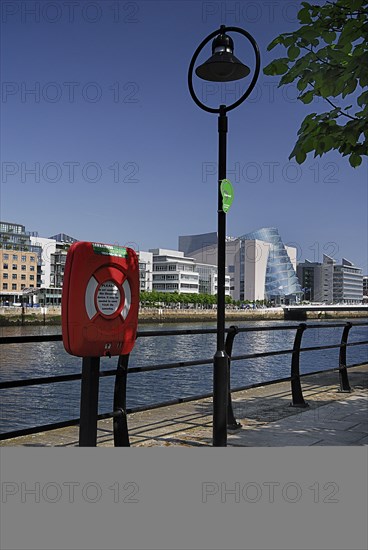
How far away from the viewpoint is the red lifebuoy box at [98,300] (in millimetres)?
4434

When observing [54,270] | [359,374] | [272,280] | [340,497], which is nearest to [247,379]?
[359,374]

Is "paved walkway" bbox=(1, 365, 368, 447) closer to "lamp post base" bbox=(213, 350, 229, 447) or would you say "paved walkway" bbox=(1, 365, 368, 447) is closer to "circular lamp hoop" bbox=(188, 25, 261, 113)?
"lamp post base" bbox=(213, 350, 229, 447)

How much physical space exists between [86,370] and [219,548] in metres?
1.76

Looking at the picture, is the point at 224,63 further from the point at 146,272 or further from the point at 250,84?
the point at 146,272

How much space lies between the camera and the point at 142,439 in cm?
587

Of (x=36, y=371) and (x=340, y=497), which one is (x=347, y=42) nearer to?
(x=340, y=497)

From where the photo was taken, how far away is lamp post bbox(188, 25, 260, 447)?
5543 mm

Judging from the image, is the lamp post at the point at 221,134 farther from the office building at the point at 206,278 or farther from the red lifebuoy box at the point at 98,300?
the office building at the point at 206,278

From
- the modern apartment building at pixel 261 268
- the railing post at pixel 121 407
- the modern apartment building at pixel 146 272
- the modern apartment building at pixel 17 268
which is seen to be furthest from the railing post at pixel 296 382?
the modern apartment building at pixel 261 268

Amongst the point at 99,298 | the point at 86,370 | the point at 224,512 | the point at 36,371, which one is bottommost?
the point at 36,371

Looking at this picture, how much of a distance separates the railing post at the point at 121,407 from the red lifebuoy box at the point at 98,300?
395 millimetres

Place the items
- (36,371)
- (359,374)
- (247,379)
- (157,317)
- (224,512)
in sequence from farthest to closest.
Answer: (157,317)
(36,371)
(247,379)
(359,374)
(224,512)

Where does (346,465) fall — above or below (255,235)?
below

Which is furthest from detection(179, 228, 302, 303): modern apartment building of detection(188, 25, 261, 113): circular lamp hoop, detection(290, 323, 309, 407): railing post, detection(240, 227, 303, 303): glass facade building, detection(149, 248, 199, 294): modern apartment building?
detection(188, 25, 261, 113): circular lamp hoop
